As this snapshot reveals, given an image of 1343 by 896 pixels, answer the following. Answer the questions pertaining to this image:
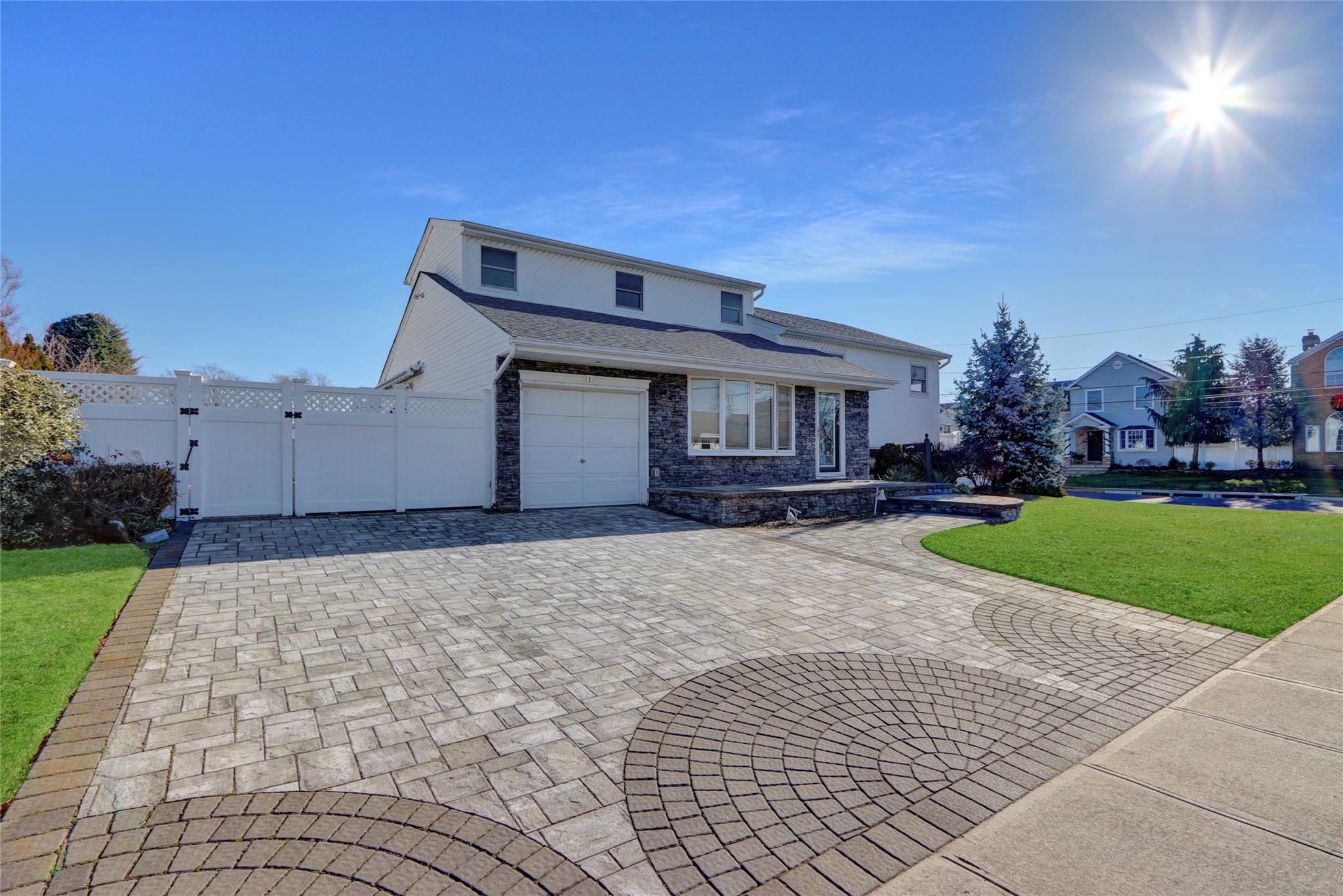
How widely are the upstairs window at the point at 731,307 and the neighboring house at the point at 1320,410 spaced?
31.0 metres

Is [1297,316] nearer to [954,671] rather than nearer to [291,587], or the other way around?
[954,671]

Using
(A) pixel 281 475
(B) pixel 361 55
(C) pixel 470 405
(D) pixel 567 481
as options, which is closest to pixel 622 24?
(B) pixel 361 55

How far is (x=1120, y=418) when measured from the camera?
37562 millimetres

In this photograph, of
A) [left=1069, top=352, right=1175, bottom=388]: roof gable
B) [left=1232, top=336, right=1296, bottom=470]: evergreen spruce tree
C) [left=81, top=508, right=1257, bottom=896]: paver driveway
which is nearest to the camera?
[left=81, top=508, right=1257, bottom=896]: paver driveway

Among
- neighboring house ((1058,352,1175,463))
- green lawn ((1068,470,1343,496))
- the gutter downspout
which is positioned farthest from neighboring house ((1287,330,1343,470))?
the gutter downspout

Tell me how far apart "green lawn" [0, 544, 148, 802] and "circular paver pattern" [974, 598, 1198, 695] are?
5838mm

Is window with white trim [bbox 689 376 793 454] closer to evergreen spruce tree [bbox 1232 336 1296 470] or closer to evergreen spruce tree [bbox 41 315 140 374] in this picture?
evergreen spruce tree [bbox 41 315 140 374]

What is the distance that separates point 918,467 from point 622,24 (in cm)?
1461

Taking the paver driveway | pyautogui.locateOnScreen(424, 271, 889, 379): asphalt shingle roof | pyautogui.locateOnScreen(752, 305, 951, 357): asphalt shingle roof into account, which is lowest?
the paver driveway

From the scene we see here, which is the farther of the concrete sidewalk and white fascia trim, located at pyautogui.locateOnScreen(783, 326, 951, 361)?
white fascia trim, located at pyautogui.locateOnScreen(783, 326, 951, 361)

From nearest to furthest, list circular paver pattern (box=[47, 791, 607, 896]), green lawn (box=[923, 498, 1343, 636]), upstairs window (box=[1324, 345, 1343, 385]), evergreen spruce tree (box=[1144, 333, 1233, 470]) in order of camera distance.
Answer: circular paver pattern (box=[47, 791, 607, 896]) < green lawn (box=[923, 498, 1343, 636]) < upstairs window (box=[1324, 345, 1343, 385]) < evergreen spruce tree (box=[1144, 333, 1233, 470])

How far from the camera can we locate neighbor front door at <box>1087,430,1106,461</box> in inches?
1485

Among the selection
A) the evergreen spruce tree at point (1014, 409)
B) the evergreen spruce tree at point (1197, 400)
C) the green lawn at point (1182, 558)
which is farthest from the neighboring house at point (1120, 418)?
the green lawn at point (1182, 558)

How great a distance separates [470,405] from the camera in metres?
10.6
